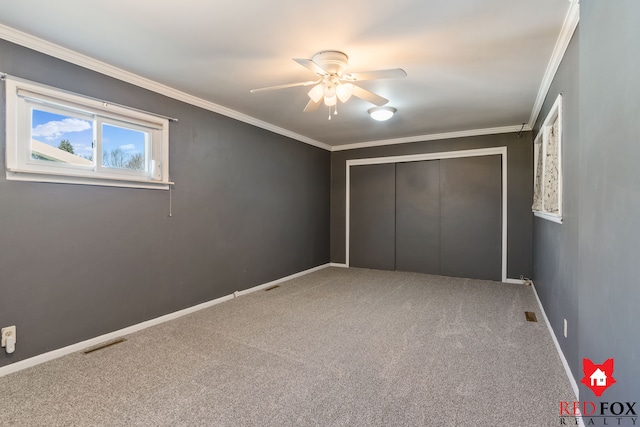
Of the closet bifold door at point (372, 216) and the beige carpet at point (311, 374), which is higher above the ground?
the closet bifold door at point (372, 216)

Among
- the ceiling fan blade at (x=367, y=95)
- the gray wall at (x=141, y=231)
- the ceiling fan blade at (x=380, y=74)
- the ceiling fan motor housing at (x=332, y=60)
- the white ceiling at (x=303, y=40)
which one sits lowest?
the gray wall at (x=141, y=231)

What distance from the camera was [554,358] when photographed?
2.30 meters

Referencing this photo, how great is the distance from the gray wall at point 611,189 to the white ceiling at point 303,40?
0.70m

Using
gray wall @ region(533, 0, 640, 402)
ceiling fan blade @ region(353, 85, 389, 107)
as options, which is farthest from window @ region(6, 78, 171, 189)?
gray wall @ region(533, 0, 640, 402)

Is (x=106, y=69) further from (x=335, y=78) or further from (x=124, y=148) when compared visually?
(x=335, y=78)

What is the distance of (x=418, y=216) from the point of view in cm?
529

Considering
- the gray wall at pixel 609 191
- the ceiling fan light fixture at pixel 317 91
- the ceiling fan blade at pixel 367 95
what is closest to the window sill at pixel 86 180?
the ceiling fan light fixture at pixel 317 91

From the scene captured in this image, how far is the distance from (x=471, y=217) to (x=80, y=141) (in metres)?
5.02

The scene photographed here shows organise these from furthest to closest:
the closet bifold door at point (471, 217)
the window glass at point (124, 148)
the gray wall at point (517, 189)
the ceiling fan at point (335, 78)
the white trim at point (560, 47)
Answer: the closet bifold door at point (471, 217) → the gray wall at point (517, 189) → the window glass at point (124, 148) → the ceiling fan at point (335, 78) → the white trim at point (560, 47)

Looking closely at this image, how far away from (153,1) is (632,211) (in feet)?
8.16

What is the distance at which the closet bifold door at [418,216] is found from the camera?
5.15 metres

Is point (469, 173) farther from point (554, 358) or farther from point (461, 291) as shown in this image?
point (554, 358)

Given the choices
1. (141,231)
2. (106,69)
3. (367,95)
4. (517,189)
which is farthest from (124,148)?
(517,189)

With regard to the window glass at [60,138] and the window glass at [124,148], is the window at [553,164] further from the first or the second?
the window glass at [60,138]
